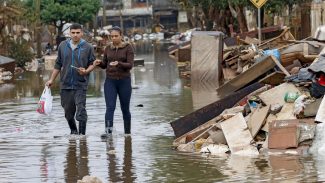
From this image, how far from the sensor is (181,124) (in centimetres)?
1262

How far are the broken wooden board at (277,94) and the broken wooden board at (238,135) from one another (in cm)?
78

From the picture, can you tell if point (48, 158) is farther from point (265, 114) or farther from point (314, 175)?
point (314, 175)

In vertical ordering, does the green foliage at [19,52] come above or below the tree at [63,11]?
below

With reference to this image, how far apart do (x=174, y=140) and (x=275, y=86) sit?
166 cm

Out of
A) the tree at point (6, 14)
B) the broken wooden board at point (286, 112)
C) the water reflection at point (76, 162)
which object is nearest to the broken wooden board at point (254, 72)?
the broken wooden board at point (286, 112)

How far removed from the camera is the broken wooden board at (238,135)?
10.8 meters

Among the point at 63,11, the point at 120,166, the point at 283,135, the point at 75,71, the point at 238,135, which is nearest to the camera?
the point at 120,166

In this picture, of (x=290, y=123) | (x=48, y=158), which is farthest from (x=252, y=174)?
(x=48, y=158)

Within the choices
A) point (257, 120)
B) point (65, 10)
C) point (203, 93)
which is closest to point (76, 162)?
point (257, 120)

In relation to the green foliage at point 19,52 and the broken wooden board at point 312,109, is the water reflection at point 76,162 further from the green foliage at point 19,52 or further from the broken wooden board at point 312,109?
the green foliage at point 19,52

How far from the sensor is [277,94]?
40.0 feet

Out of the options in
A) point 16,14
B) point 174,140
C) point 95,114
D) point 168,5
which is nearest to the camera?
point 174,140

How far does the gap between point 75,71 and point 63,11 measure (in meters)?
56.7

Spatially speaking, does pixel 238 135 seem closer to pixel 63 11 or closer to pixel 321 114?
pixel 321 114
